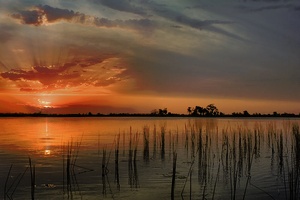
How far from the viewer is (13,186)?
13.5 metres

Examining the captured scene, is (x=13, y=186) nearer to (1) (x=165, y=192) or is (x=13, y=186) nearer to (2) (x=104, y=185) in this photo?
(2) (x=104, y=185)

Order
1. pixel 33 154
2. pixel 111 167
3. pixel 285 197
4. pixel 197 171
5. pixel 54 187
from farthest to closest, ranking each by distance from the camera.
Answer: pixel 33 154
pixel 111 167
pixel 197 171
pixel 54 187
pixel 285 197

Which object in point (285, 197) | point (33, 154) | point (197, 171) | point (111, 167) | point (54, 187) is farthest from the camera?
point (33, 154)

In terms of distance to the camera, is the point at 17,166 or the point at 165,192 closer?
the point at 165,192

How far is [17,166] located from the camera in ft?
61.1

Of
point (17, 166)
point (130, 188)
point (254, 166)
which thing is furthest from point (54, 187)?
point (254, 166)

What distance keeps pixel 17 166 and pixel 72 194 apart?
24.8ft

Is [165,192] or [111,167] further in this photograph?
[111,167]

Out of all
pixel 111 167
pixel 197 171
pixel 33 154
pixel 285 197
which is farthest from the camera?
pixel 33 154

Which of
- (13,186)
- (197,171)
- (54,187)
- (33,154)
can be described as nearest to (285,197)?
(197,171)

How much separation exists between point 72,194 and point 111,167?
18.6 feet

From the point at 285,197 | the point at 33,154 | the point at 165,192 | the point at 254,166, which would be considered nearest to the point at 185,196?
the point at 165,192

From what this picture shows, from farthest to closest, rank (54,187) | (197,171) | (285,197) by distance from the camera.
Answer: (197,171) < (54,187) < (285,197)

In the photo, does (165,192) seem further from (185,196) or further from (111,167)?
(111,167)
